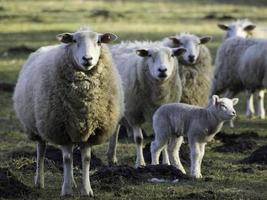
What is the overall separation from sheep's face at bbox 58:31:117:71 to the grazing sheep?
153 inches

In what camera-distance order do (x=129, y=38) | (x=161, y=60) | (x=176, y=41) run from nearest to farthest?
(x=161, y=60) < (x=176, y=41) < (x=129, y=38)

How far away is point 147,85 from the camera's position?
13.7m

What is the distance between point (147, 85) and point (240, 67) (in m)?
5.68

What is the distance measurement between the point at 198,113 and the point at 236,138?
448 centimetres

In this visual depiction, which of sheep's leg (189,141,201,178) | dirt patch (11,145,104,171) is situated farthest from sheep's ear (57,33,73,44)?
dirt patch (11,145,104,171)

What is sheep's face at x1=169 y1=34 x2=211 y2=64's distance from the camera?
14406 mm

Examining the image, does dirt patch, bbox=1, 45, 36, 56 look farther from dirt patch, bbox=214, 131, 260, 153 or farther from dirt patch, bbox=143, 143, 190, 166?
dirt patch, bbox=143, 143, 190, 166

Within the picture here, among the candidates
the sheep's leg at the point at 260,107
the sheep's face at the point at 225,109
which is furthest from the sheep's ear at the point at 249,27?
the sheep's face at the point at 225,109

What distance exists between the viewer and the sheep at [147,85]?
13141 mm

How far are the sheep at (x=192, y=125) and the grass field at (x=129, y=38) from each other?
44 centimetres

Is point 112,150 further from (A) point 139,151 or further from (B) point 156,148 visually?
(B) point 156,148

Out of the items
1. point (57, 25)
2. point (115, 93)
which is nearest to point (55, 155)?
point (115, 93)

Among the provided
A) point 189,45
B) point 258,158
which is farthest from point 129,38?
point 258,158

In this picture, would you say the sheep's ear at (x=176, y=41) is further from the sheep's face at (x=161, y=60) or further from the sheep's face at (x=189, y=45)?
the sheep's face at (x=161, y=60)
